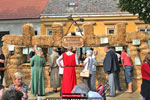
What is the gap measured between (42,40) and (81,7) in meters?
10.6

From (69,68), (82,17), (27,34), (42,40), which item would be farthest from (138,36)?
(82,17)

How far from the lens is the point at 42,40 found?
11.7 meters

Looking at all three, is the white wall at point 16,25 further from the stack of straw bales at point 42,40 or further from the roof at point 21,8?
the stack of straw bales at point 42,40

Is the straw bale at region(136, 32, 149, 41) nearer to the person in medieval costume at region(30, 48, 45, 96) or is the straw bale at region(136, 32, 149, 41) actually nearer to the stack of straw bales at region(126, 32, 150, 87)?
the stack of straw bales at region(126, 32, 150, 87)

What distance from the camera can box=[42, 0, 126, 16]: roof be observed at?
2086 centimetres

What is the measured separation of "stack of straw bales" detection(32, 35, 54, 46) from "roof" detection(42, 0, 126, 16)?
373 inches

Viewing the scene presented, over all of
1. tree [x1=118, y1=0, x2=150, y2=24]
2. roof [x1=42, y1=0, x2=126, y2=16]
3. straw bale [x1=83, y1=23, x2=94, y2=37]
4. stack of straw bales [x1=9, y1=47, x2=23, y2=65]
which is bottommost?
stack of straw bales [x1=9, y1=47, x2=23, y2=65]

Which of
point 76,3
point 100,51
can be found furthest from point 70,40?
point 76,3

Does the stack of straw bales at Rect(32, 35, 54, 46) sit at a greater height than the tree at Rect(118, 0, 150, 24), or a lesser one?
lesser

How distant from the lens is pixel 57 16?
20875mm

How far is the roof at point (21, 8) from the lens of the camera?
70.4 feet

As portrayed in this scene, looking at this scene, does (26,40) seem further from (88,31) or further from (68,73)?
(68,73)

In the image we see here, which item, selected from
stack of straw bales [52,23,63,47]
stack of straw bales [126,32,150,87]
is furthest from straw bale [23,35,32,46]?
stack of straw bales [126,32,150,87]

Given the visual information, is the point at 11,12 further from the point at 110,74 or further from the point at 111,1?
the point at 110,74
